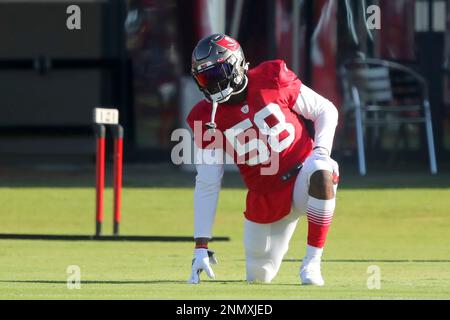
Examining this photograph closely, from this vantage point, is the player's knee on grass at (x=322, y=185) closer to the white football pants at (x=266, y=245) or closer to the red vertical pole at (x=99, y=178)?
the white football pants at (x=266, y=245)

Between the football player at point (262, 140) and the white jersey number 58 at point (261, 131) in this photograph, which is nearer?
the football player at point (262, 140)

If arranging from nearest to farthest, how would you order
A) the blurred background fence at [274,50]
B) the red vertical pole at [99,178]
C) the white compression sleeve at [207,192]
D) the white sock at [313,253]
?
the white sock at [313,253] → the white compression sleeve at [207,192] → the red vertical pole at [99,178] → the blurred background fence at [274,50]

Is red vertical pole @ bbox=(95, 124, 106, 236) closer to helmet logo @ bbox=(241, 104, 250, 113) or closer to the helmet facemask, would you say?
helmet logo @ bbox=(241, 104, 250, 113)

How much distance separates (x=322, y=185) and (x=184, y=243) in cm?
513

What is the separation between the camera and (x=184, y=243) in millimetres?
15305

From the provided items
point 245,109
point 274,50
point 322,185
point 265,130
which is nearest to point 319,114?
point 265,130

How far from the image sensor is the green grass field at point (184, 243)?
9859 millimetres

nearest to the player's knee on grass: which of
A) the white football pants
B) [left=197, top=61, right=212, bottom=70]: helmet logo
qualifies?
the white football pants

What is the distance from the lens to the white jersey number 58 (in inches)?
421

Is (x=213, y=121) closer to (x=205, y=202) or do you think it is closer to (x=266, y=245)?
(x=205, y=202)

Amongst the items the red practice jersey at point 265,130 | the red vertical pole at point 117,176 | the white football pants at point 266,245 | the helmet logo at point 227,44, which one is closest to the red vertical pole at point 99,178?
the red vertical pole at point 117,176
